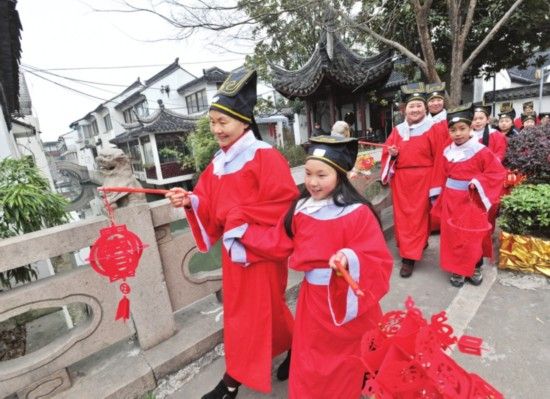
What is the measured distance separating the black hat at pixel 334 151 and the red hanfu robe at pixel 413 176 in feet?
6.98

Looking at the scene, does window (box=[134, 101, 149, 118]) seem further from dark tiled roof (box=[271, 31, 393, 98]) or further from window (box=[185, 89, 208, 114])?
dark tiled roof (box=[271, 31, 393, 98])

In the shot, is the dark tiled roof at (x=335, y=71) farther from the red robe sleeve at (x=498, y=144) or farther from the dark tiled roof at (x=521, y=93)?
the dark tiled roof at (x=521, y=93)

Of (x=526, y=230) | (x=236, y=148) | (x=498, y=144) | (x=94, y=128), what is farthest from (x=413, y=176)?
(x=94, y=128)

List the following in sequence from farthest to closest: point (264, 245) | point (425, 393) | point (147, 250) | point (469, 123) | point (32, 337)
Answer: point (32, 337) < point (469, 123) < point (147, 250) < point (264, 245) < point (425, 393)

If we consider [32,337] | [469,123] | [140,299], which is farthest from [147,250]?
[32,337]

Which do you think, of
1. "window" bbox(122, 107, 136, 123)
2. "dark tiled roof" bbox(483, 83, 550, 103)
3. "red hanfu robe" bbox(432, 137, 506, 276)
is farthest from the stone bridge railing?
"window" bbox(122, 107, 136, 123)

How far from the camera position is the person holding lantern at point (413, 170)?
3.56m

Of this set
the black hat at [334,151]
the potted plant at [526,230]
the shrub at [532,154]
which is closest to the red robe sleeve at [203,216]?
the black hat at [334,151]

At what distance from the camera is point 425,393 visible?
123cm

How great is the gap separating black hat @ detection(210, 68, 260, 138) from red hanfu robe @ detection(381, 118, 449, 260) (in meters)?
2.28

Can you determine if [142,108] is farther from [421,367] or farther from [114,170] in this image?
[421,367]

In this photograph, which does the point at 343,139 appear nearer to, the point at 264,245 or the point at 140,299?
the point at 264,245

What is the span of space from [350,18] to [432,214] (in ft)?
16.7

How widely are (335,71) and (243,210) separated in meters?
11.7
